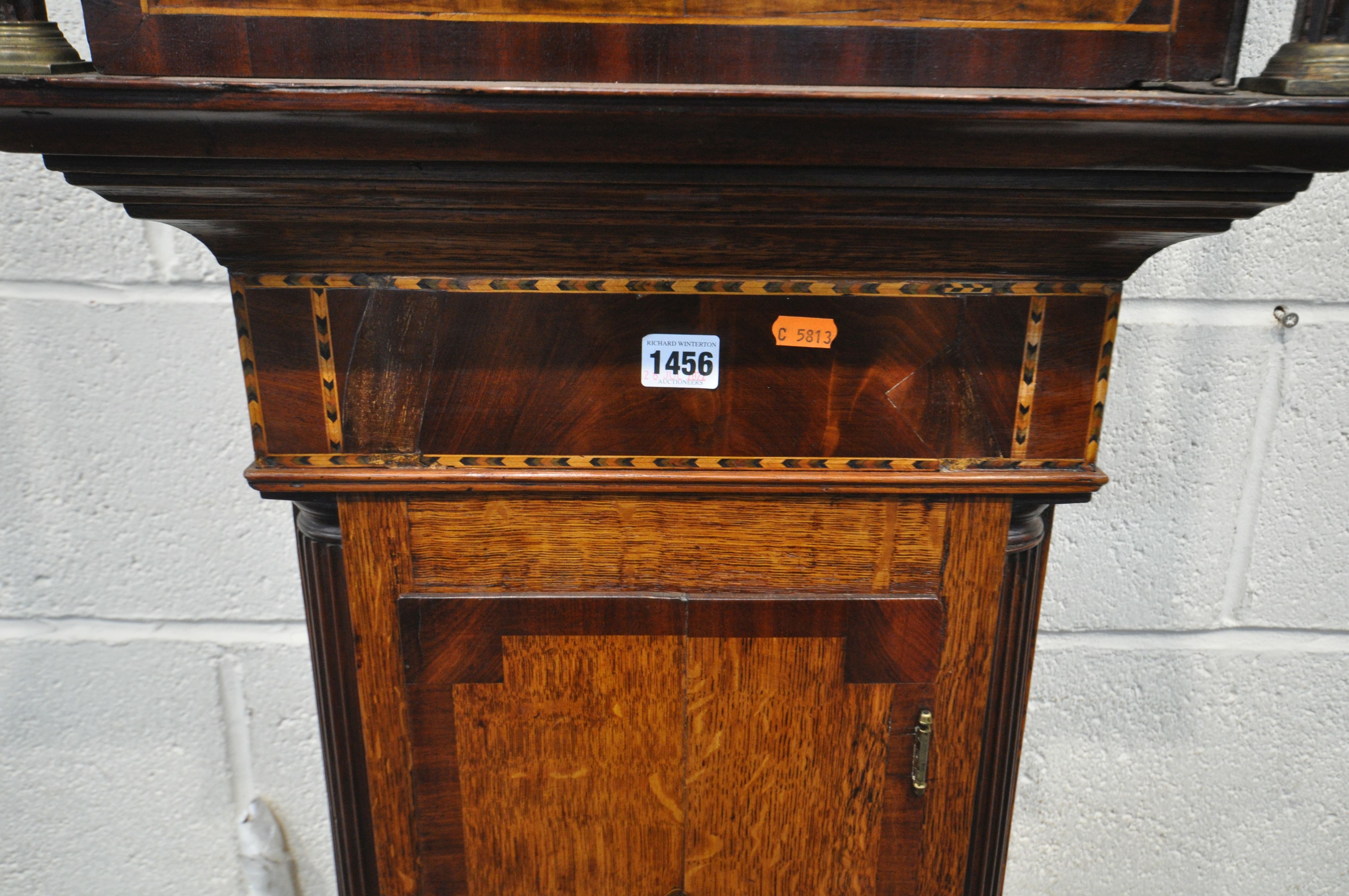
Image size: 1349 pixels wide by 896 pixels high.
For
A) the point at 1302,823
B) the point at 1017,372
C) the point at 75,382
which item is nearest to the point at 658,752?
the point at 1017,372

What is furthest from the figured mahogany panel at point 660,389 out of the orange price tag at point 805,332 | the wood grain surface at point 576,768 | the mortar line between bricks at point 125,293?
the mortar line between bricks at point 125,293

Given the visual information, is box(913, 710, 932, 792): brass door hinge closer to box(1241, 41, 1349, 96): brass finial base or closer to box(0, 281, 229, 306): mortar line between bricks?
box(1241, 41, 1349, 96): brass finial base

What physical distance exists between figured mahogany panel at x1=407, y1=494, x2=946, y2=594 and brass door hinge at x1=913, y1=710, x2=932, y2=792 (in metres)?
0.07

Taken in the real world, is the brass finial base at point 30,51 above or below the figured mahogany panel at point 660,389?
above

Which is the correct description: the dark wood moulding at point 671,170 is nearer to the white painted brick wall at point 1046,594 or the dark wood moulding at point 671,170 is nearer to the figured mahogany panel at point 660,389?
the figured mahogany panel at point 660,389

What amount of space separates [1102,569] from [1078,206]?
0.42 meters

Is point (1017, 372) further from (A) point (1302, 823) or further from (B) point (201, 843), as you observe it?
(B) point (201, 843)

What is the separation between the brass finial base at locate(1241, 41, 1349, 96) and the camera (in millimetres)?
335

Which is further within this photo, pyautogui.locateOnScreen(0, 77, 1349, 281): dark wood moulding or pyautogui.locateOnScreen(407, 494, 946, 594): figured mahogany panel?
pyautogui.locateOnScreen(407, 494, 946, 594): figured mahogany panel

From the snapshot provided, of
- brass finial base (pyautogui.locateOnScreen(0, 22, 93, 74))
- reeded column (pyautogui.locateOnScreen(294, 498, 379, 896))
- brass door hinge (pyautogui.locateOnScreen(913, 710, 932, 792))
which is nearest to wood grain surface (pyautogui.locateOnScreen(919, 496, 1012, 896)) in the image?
brass door hinge (pyautogui.locateOnScreen(913, 710, 932, 792))

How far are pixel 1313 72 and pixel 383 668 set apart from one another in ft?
1.63

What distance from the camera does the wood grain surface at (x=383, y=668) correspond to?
1.53 feet

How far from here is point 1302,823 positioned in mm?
753

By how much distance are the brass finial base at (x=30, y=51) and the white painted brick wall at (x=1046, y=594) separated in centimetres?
31
